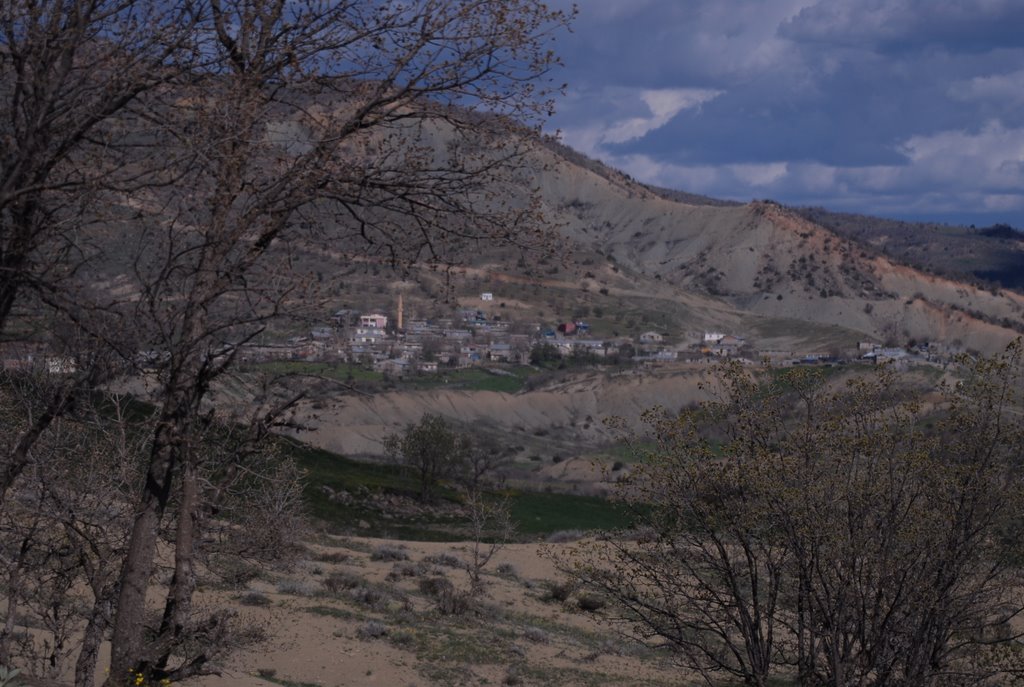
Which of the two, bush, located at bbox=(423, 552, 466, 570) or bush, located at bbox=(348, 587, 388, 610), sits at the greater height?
bush, located at bbox=(348, 587, 388, 610)

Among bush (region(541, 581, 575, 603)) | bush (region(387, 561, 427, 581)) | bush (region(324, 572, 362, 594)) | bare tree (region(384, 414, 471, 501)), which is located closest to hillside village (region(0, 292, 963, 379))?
bare tree (region(384, 414, 471, 501))

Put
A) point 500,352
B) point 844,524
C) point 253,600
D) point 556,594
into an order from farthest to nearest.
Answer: point 500,352, point 556,594, point 253,600, point 844,524

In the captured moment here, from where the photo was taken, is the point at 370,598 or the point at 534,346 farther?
the point at 534,346

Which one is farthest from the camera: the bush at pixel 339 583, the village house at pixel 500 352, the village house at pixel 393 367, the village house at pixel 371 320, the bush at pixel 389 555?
the village house at pixel 500 352

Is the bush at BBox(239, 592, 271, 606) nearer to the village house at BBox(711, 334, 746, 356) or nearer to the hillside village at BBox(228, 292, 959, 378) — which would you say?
the hillside village at BBox(228, 292, 959, 378)

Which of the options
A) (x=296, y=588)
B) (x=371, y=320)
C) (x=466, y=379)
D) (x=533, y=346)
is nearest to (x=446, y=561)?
(x=296, y=588)

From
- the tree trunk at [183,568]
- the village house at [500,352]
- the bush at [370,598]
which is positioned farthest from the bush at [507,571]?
the village house at [500,352]

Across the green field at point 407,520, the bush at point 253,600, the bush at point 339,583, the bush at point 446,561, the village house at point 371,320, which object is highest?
the village house at point 371,320

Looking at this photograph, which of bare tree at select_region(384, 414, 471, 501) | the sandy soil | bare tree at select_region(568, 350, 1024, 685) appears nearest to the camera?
bare tree at select_region(568, 350, 1024, 685)

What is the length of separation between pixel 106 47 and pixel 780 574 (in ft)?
26.2

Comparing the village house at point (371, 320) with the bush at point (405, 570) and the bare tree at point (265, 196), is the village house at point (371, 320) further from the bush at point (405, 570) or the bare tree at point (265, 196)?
the bare tree at point (265, 196)

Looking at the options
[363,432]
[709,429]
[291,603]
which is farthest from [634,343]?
[709,429]

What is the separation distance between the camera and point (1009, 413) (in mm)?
11070

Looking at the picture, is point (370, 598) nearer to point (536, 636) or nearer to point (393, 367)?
point (536, 636)
